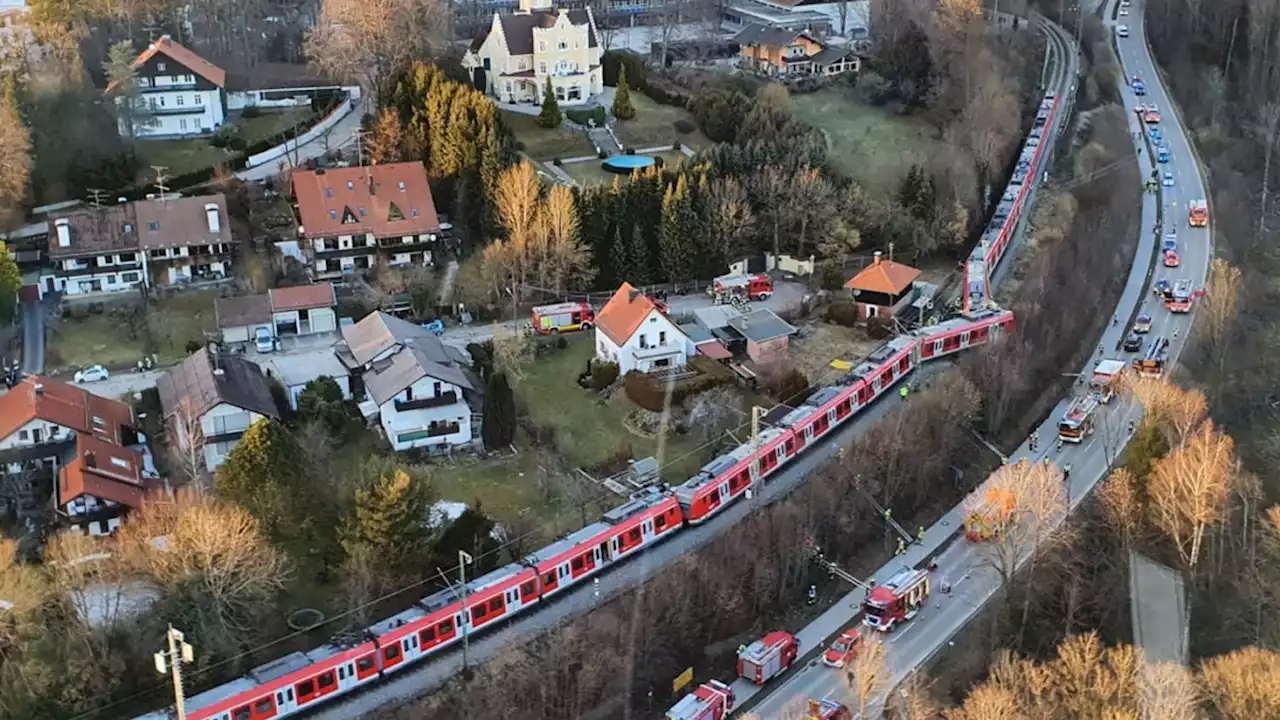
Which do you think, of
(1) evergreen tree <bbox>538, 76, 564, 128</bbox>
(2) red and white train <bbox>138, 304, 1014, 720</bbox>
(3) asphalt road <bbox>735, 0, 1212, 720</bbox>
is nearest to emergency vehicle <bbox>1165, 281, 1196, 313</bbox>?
(3) asphalt road <bbox>735, 0, 1212, 720</bbox>

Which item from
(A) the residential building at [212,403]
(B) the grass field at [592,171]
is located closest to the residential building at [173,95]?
(B) the grass field at [592,171]

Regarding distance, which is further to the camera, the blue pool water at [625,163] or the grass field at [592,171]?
the blue pool water at [625,163]

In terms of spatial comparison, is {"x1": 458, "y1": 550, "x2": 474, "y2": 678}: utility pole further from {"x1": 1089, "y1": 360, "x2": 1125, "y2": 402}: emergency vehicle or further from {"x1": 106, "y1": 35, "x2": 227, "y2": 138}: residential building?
{"x1": 106, "y1": 35, "x2": 227, "y2": 138}: residential building

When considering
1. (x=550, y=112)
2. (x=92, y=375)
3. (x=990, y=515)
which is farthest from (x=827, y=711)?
(x=550, y=112)

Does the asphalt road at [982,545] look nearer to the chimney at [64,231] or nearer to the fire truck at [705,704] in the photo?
the fire truck at [705,704]

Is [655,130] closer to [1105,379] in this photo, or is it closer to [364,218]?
[364,218]

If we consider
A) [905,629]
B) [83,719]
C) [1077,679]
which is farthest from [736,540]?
[83,719]
